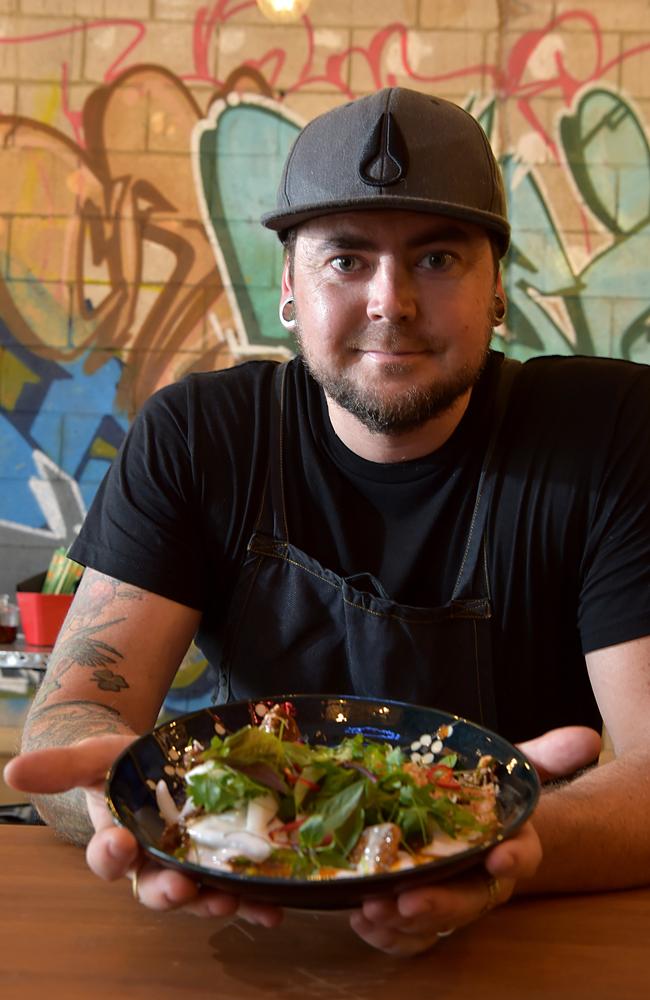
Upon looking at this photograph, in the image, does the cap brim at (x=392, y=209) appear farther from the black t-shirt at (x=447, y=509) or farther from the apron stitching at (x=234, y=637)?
the apron stitching at (x=234, y=637)

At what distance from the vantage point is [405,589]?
4.67ft

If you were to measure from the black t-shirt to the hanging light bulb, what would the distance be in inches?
85.6

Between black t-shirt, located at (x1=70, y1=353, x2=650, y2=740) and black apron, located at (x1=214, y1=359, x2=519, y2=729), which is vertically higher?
black t-shirt, located at (x1=70, y1=353, x2=650, y2=740)

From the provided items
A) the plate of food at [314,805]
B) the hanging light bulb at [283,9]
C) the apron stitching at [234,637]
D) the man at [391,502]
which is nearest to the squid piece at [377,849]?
the plate of food at [314,805]

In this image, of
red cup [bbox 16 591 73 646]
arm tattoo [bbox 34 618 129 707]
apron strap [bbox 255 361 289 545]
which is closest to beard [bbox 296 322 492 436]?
apron strap [bbox 255 361 289 545]

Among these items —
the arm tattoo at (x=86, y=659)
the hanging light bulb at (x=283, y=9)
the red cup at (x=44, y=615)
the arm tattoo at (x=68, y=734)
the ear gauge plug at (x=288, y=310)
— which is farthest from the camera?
the hanging light bulb at (x=283, y=9)

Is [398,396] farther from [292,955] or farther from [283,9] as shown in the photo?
[283,9]

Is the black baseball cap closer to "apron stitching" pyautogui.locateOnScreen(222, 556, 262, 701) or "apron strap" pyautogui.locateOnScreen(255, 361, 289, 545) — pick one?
"apron strap" pyautogui.locateOnScreen(255, 361, 289, 545)

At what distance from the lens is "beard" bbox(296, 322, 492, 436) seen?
4.56ft

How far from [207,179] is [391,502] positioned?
2.16m

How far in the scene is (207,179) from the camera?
3.33 m

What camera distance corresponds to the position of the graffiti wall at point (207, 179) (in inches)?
129

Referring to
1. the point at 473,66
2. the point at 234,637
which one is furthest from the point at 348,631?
the point at 473,66

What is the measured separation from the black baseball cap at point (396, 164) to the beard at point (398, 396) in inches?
6.6
